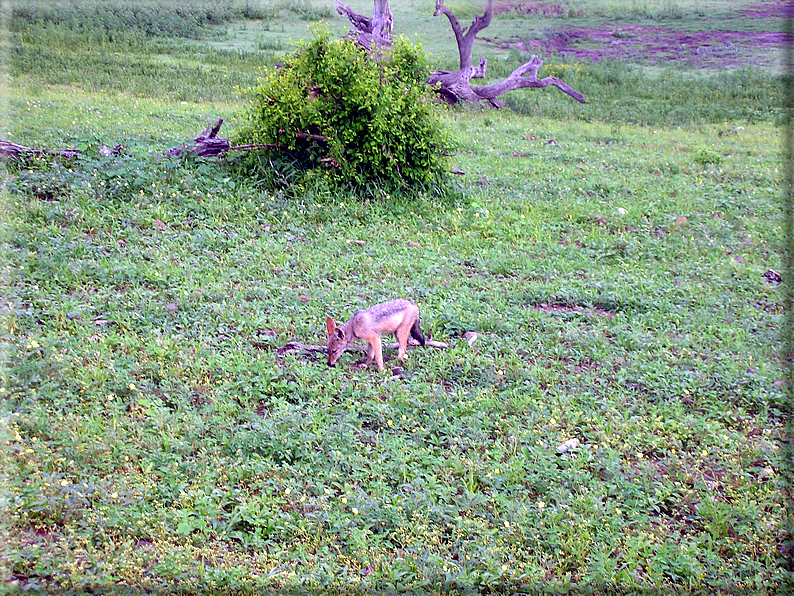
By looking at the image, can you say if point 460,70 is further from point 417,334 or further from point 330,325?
point 330,325

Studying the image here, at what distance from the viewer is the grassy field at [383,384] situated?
3561mm

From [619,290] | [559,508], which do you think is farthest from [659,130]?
[559,508]

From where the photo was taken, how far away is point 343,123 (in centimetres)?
903

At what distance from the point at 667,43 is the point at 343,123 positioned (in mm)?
18581

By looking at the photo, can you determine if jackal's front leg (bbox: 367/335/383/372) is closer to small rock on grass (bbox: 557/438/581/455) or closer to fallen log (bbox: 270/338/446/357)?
fallen log (bbox: 270/338/446/357)

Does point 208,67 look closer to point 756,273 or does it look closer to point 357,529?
point 756,273

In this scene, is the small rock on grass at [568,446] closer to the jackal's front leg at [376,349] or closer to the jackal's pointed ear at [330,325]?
the jackal's front leg at [376,349]

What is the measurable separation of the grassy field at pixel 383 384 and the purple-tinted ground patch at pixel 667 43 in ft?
41.9

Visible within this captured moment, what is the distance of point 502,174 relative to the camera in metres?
10.9

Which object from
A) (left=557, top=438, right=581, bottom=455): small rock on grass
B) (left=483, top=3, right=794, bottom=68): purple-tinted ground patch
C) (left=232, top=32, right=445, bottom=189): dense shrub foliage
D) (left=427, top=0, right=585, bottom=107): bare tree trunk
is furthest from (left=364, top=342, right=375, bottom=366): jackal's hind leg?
(left=483, top=3, right=794, bottom=68): purple-tinted ground patch

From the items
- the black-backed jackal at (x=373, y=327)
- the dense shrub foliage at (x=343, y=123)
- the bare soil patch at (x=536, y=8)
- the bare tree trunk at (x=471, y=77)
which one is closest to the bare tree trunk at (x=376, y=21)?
the bare tree trunk at (x=471, y=77)

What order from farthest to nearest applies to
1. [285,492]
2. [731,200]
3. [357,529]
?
[731,200] < [285,492] < [357,529]

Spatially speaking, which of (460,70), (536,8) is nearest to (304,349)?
(460,70)

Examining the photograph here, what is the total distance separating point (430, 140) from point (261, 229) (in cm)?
284
